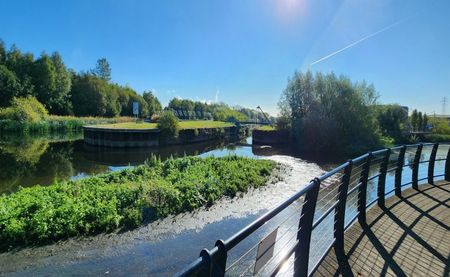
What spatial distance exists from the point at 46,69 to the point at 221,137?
3560 centimetres

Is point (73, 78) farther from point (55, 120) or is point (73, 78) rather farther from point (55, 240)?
point (55, 240)

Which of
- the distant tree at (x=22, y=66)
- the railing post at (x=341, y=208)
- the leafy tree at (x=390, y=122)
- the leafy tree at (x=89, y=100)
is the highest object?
the distant tree at (x=22, y=66)

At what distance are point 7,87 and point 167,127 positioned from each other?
33148mm

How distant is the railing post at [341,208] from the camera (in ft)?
10.8

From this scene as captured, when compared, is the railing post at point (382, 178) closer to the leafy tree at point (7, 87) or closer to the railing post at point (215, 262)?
the railing post at point (215, 262)

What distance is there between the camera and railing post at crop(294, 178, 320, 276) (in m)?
2.41

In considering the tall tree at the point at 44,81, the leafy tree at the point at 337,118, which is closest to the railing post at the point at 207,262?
the leafy tree at the point at 337,118

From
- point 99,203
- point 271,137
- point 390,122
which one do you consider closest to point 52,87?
point 271,137

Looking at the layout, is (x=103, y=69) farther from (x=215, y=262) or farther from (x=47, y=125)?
(x=215, y=262)

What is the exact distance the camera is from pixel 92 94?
192ft

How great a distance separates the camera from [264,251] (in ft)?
5.94

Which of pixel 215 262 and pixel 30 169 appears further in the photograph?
pixel 30 169

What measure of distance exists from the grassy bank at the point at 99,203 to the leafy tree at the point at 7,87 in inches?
1823

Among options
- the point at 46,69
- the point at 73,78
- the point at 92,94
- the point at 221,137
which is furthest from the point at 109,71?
the point at 221,137
